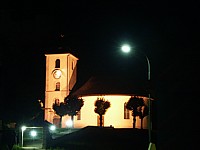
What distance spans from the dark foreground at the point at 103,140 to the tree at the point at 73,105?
1565 cm

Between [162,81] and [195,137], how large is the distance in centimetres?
368

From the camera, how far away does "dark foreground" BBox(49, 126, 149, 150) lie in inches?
1421

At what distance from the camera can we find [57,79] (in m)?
72.9

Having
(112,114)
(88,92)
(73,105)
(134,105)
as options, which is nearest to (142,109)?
(134,105)

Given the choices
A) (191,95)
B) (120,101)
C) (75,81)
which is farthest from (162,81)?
(75,81)

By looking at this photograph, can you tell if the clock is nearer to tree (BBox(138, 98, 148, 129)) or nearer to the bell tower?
the bell tower

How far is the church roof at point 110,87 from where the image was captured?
215 ft

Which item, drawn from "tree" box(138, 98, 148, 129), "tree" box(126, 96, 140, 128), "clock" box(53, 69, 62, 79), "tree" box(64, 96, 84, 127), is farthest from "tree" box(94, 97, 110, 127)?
"clock" box(53, 69, 62, 79)

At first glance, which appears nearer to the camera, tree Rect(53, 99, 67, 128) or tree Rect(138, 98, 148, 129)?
tree Rect(138, 98, 148, 129)

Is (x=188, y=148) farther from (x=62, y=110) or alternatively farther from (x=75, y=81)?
(x=75, y=81)

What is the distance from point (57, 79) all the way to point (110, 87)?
35.3ft

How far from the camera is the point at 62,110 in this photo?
66562mm

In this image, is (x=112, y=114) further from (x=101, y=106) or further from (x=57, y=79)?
(x=57, y=79)

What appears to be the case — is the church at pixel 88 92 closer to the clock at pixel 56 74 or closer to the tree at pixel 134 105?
the clock at pixel 56 74
